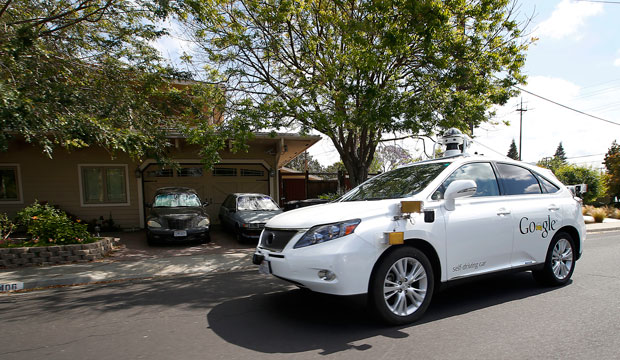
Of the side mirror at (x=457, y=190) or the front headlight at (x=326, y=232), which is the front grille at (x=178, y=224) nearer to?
the front headlight at (x=326, y=232)

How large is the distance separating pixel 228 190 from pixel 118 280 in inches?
311

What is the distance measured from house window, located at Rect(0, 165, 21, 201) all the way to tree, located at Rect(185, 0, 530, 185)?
27.9ft

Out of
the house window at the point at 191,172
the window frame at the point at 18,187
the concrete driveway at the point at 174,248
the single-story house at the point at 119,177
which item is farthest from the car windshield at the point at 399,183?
the window frame at the point at 18,187

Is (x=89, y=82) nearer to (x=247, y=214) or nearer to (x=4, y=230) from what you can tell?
(x=4, y=230)

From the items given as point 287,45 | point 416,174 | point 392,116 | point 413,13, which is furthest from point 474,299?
point 287,45

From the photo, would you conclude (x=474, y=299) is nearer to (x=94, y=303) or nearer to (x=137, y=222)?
(x=94, y=303)

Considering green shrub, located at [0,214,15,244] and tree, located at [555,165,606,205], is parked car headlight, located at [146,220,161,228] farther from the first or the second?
tree, located at [555,165,606,205]

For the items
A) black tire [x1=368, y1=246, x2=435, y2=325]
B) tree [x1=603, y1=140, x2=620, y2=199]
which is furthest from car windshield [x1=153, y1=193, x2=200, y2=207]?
tree [x1=603, y1=140, x2=620, y2=199]

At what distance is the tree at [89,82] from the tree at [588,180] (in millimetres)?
24012

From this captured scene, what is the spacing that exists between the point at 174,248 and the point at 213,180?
196 inches

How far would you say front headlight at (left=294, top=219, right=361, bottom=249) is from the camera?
343 centimetres

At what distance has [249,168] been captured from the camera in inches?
559

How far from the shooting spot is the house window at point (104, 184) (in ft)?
42.1

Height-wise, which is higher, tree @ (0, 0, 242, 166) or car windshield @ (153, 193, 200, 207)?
tree @ (0, 0, 242, 166)
